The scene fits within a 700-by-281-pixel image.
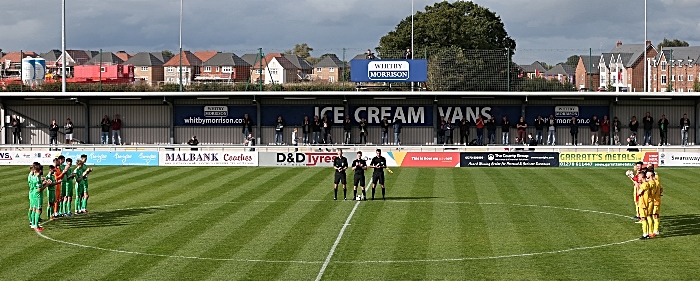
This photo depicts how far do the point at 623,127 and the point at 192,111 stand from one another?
2554 centimetres

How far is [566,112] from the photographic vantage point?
53.3 m

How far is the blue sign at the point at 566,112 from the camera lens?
53250 millimetres

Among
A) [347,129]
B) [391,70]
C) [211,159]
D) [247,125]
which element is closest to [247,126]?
[247,125]

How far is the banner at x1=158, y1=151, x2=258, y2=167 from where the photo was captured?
43191mm

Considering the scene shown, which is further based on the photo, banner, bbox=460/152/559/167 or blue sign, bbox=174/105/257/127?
blue sign, bbox=174/105/257/127

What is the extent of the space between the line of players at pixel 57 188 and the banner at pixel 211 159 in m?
16.6

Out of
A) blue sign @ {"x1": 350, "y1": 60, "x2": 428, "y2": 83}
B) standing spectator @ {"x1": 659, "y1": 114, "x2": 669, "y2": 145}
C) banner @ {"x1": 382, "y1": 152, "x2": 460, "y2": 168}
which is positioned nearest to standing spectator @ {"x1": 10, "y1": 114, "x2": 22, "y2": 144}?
blue sign @ {"x1": 350, "y1": 60, "x2": 428, "y2": 83}

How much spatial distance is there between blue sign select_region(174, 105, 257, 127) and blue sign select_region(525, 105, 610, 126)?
16.3 meters

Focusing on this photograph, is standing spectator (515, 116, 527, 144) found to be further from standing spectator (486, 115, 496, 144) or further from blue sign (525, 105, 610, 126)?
blue sign (525, 105, 610, 126)

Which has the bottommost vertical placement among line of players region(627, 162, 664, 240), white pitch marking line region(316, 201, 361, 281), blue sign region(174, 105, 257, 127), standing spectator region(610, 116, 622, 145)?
white pitch marking line region(316, 201, 361, 281)

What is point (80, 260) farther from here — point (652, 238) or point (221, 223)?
point (652, 238)

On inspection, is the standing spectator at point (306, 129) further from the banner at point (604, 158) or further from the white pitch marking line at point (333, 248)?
the white pitch marking line at point (333, 248)

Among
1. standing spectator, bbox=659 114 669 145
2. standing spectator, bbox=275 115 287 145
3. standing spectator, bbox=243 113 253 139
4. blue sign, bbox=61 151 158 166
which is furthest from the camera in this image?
standing spectator, bbox=243 113 253 139

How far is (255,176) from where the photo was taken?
124 ft
